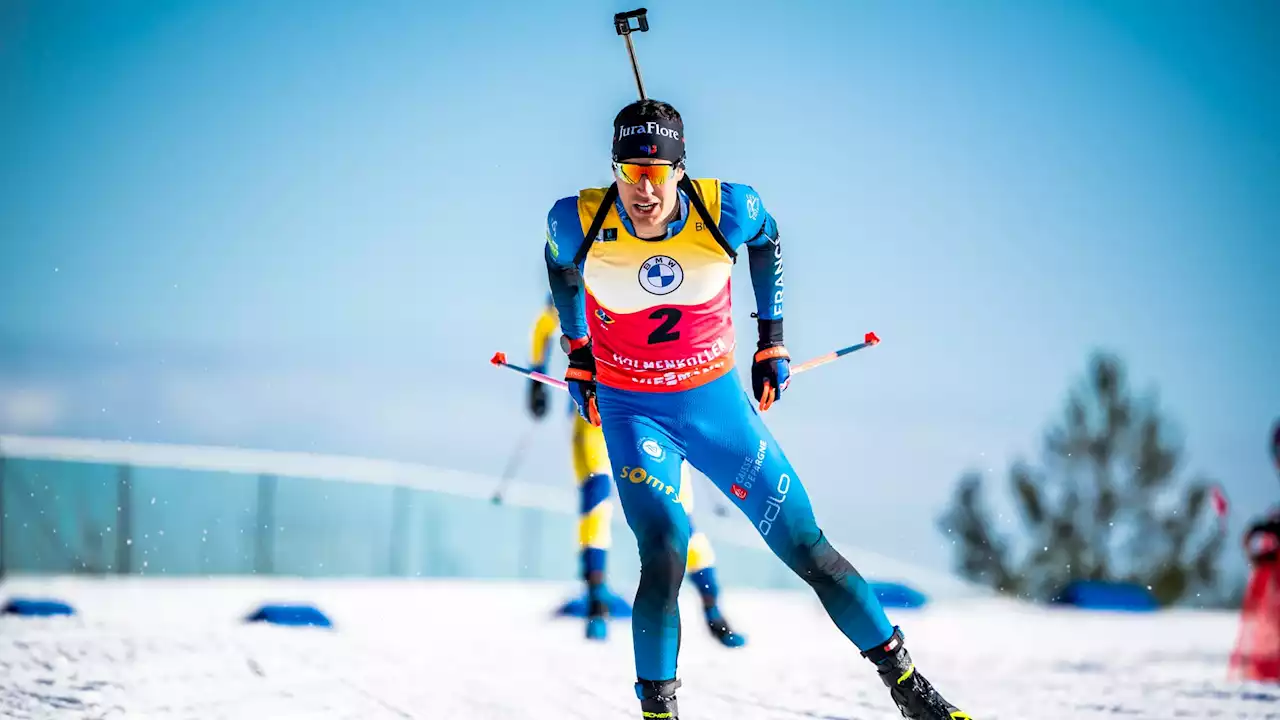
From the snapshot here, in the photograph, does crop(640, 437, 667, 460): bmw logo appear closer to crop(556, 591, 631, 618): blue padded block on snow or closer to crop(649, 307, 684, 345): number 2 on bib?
crop(649, 307, 684, 345): number 2 on bib

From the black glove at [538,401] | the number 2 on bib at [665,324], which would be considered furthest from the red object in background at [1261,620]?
the number 2 on bib at [665,324]

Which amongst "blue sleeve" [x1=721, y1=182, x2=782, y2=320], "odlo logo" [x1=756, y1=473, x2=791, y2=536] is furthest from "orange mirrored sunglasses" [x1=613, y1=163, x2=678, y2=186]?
"odlo logo" [x1=756, y1=473, x2=791, y2=536]

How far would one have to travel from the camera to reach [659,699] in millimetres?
3855

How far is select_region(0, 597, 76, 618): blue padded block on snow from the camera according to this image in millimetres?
7855

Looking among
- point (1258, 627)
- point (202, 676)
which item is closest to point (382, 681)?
point (202, 676)

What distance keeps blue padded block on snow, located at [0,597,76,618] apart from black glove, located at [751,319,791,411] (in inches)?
218

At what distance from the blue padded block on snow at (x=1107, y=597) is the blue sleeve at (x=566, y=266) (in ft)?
25.7

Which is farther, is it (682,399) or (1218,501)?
(1218,501)

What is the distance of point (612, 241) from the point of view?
4148mm

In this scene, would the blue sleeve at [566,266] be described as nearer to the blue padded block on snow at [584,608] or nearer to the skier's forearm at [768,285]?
the skier's forearm at [768,285]

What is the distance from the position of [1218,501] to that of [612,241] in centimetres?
523

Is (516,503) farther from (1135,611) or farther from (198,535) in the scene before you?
(1135,611)

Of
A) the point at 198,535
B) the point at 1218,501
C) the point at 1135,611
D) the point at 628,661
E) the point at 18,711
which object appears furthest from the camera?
the point at 1135,611

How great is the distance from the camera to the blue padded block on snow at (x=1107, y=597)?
11.1 metres
